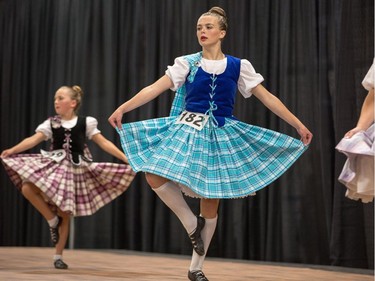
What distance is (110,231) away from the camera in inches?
268

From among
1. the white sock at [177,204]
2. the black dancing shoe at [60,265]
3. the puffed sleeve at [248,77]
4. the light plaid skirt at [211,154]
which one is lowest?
the black dancing shoe at [60,265]

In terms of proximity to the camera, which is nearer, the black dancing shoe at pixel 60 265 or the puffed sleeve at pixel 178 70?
the puffed sleeve at pixel 178 70

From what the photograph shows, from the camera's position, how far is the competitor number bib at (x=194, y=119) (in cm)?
337

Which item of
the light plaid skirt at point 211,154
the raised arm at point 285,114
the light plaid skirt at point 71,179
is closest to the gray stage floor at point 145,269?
the light plaid skirt at point 71,179

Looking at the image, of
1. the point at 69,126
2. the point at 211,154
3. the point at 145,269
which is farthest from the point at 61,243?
the point at 211,154

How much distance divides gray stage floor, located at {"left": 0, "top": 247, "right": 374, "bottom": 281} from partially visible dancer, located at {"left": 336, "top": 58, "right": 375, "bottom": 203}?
1164mm

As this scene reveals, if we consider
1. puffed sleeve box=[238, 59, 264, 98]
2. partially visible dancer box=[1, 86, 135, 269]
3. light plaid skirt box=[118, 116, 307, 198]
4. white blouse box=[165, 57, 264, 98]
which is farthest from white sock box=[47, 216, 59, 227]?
puffed sleeve box=[238, 59, 264, 98]

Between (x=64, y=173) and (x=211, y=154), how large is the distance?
160 cm

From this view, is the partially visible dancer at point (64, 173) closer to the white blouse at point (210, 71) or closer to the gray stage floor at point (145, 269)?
the gray stage floor at point (145, 269)

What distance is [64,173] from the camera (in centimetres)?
471

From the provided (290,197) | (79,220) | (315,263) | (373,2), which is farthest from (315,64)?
(79,220)

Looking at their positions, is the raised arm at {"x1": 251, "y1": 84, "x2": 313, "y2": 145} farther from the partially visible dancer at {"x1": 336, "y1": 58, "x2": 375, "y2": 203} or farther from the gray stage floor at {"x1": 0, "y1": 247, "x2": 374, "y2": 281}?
the gray stage floor at {"x1": 0, "y1": 247, "x2": 374, "y2": 281}

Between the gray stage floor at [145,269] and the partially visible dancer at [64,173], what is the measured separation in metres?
0.31

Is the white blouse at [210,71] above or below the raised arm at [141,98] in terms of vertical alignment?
above
